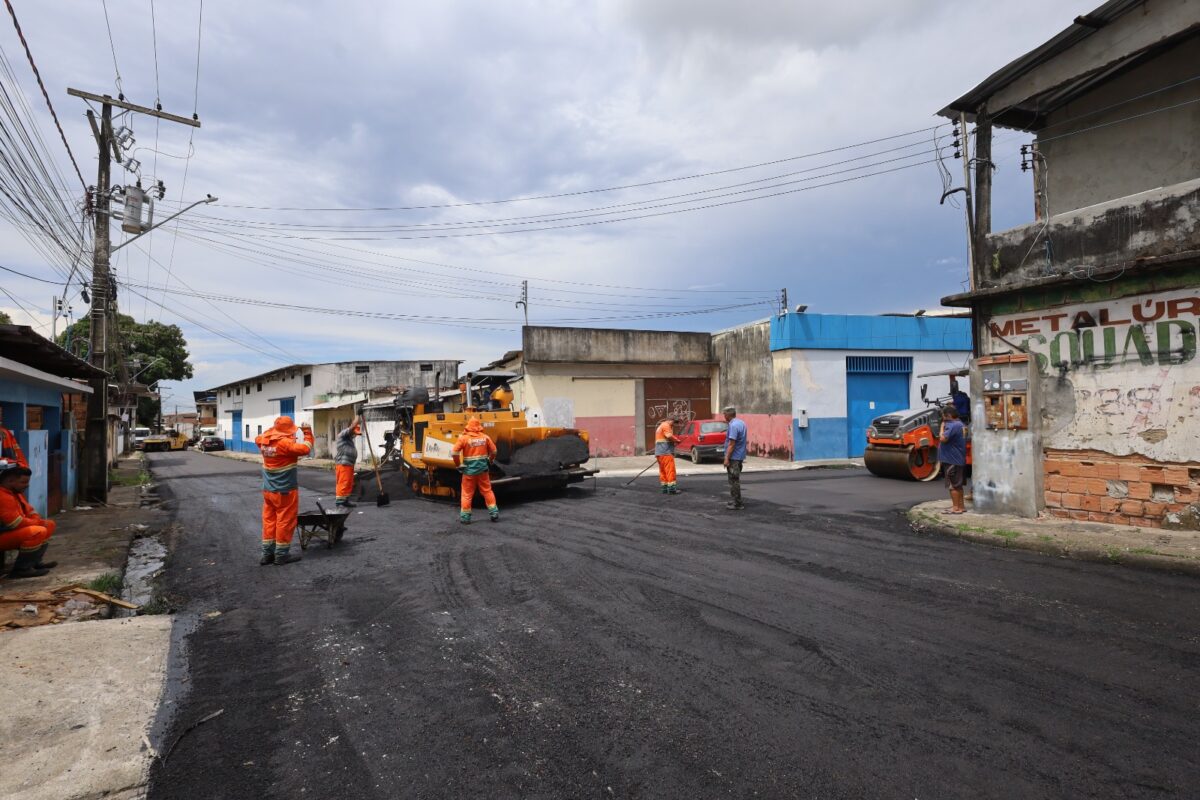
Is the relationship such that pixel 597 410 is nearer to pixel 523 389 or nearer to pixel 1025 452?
pixel 523 389

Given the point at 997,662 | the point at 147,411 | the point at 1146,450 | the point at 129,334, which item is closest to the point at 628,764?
the point at 997,662

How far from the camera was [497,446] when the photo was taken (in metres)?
12.2

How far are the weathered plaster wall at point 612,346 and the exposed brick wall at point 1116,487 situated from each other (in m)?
17.1

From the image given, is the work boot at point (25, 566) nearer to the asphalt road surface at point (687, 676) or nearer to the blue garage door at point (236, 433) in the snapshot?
the asphalt road surface at point (687, 676)

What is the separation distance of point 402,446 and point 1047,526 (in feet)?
37.9

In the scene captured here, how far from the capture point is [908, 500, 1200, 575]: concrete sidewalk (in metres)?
6.48

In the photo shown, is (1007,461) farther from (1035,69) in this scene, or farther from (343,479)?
(343,479)

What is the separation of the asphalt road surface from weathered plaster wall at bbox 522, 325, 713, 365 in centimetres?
1652

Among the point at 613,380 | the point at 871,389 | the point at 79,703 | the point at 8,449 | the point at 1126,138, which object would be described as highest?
the point at 1126,138

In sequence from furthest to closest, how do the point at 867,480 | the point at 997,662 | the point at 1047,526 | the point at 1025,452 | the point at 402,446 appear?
the point at 867,480, the point at 402,446, the point at 1025,452, the point at 1047,526, the point at 997,662

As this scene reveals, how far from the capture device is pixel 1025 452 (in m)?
8.95

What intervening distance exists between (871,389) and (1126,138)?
1432cm

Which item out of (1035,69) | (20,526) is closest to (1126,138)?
(1035,69)

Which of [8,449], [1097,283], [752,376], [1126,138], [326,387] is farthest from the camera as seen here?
[326,387]
